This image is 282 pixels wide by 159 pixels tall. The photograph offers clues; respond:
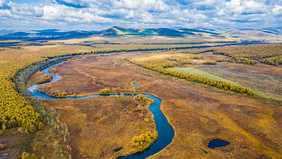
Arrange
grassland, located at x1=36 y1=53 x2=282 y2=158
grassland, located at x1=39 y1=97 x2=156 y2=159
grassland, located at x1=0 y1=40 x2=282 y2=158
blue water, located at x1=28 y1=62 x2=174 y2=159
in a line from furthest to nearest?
grassland, located at x1=39 y1=97 x2=156 y2=159 < grassland, located at x1=36 y1=53 x2=282 y2=158 < blue water, located at x1=28 y1=62 x2=174 y2=159 < grassland, located at x1=0 y1=40 x2=282 y2=158

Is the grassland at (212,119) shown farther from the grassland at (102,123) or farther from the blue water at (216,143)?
the grassland at (102,123)

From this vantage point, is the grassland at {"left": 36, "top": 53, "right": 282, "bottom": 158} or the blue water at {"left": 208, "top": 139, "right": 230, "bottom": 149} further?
the blue water at {"left": 208, "top": 139, "right": 230, "bottom": 149}

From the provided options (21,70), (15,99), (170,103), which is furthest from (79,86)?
(21,70)

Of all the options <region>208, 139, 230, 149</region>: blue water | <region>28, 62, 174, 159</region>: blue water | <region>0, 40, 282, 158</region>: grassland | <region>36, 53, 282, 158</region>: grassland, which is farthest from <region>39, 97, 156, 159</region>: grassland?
<region>208, 139, 230, 149</region>: blue water

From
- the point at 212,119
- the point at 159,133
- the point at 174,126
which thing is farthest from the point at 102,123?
the point at 212,119

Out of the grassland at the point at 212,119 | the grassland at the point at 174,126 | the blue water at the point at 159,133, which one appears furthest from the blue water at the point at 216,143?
the blue water at the point at 159,133

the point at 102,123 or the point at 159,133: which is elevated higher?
the point at 102,123

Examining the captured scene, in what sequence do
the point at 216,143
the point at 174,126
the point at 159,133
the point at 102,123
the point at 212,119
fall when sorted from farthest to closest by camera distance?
the point at 212,119 → the point at 102,123 → the point at 174,126 → the point at 159,133 → the point at 216,143

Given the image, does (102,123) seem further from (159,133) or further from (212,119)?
(212,119)

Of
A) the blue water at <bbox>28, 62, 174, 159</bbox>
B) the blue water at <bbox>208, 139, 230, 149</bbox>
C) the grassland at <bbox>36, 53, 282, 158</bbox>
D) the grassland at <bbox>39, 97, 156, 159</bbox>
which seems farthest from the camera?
the blue water at <bbox>208, 139, 230, 149</bbox>

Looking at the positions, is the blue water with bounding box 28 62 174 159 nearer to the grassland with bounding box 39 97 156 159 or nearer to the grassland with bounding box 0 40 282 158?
the grassland with bounding box 0 40 282 158

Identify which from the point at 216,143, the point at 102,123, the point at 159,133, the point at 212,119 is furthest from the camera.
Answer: the point at 212,119

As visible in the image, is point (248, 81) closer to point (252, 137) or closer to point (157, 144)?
point (252, 137)

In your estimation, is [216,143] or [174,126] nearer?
[216,143]
